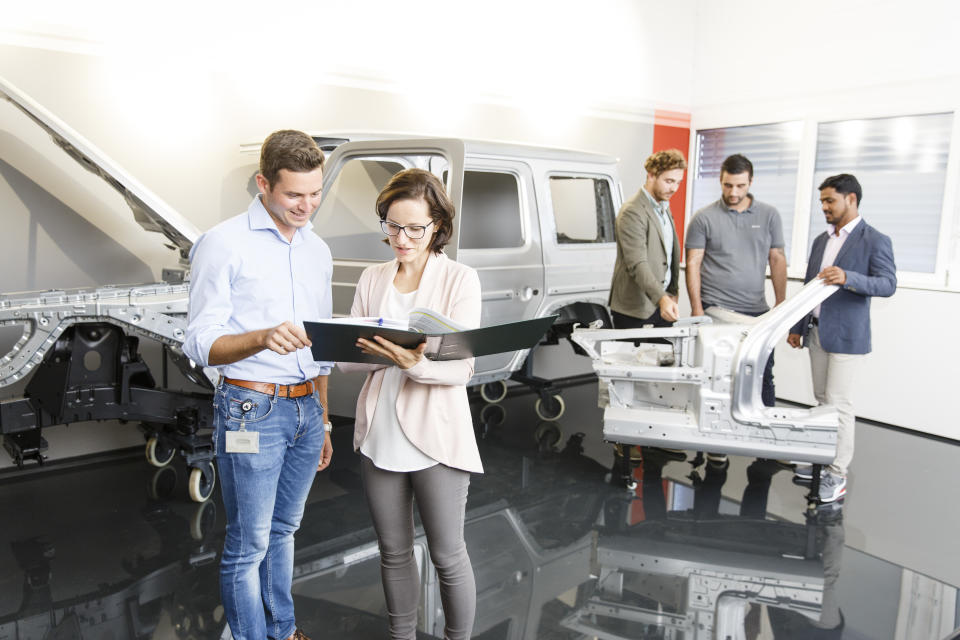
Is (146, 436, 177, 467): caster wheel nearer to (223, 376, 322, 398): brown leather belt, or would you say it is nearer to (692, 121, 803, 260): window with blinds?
(223, 376, 322, 398): brown leather belt

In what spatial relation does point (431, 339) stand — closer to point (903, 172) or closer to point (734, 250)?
point (734, 250)

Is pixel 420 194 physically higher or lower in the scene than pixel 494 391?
higher

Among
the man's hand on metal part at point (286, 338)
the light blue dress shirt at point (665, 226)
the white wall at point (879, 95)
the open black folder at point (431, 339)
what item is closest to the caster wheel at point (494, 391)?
the light blue dress shirt at point (665, 226)

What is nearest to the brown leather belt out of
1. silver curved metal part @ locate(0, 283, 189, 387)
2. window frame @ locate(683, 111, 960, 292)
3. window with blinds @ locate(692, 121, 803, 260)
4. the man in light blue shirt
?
the man in light blue shirt

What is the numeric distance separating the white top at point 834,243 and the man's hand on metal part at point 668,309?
83 cm

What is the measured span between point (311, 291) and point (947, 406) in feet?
17.5

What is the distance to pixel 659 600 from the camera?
10.3 feet

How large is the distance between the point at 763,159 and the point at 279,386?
6171 millimetres

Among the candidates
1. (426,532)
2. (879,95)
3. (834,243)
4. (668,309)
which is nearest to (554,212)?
(668,309)

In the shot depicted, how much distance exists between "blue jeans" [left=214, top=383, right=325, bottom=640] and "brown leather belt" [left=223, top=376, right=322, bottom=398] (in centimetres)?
1

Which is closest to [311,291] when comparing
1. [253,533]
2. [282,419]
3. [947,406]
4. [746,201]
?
[282,419]

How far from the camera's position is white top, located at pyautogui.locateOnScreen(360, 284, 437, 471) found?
2.15m

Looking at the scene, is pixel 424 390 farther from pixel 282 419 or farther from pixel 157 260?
pixel 157 260

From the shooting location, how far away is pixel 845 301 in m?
4.05
